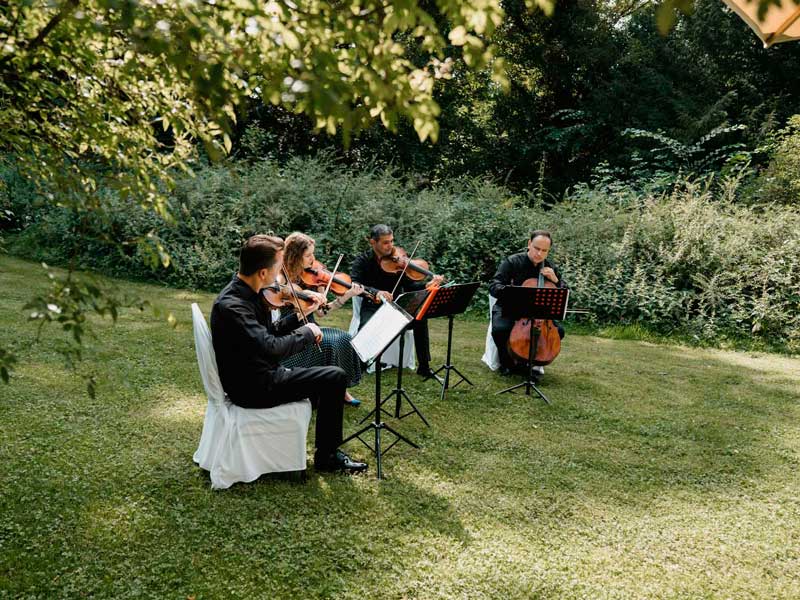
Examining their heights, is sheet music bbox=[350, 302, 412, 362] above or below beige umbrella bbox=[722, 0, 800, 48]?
below

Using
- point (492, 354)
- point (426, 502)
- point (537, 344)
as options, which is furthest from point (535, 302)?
point (426, 502)

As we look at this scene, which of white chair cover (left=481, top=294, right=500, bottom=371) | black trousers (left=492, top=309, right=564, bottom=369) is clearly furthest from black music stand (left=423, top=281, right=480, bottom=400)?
white chair cover (left=481, top=294, right=500, bottom=371)

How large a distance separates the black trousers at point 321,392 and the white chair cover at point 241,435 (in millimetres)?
92

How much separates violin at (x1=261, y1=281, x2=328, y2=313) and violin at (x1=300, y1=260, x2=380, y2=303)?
21.9 inches

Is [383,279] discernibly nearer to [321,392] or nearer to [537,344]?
[537,344]

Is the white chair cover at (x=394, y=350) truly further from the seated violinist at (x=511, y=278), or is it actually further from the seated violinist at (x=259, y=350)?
the seated violinist at (x=259, y=350)

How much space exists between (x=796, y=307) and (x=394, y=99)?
29.6 ft

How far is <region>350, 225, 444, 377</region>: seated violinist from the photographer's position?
6613 millimetres

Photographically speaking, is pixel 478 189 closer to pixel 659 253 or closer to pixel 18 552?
pixel 659 253

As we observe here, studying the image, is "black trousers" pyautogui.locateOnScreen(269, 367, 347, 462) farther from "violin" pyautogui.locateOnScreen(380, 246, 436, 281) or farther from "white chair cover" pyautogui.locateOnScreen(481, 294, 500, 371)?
"white chair cover" pyautogui.locateOnScreen(481, 294, 500, 371)

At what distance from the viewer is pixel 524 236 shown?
35.9 feet

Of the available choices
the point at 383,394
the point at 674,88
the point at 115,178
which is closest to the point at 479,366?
the point at 383,394

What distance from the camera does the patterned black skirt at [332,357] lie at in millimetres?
5273

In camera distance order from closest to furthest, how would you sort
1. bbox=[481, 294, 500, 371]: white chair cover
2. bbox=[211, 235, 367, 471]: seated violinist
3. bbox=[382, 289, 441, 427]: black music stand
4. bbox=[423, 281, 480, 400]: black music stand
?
bbox=[211, 235, 367, 471]: seated violinist, bbox=[382, 289, 441, 427]: black music stand, bbox=[423, 281, 480, 400]: black music stand, bbox=[481, 294, 500, 371]: white chair cover
